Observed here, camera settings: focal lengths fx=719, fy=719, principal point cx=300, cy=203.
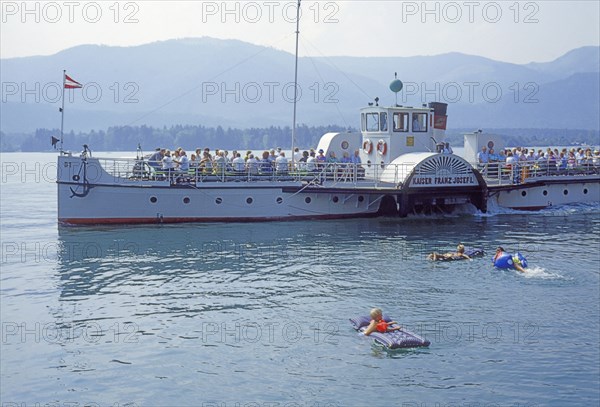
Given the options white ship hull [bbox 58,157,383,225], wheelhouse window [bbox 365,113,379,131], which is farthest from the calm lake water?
wheelhouse window [bbox 365,113,379,131]

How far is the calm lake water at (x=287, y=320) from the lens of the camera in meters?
13.7

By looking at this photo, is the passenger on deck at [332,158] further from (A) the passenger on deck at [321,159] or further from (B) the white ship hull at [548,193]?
(B) the white ship hull at [548,193]

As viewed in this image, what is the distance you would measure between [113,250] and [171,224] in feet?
18.4

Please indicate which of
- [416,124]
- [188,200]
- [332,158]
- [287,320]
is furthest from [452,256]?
[416,124]

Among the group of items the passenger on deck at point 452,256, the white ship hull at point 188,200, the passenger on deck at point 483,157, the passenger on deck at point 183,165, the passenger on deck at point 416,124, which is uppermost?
the passenger on deck at point 416,124

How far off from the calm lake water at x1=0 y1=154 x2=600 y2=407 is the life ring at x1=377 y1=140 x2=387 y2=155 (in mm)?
7664

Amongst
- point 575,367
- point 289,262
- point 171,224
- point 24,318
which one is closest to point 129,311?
point 24,318

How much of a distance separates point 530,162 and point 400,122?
7.73 m

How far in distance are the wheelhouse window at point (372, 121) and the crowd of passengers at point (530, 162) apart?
595 centimetres

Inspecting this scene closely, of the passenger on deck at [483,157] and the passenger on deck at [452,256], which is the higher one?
the passenger on deck at [483,157]

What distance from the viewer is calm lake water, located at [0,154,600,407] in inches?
541

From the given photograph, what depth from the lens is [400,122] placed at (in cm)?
3709

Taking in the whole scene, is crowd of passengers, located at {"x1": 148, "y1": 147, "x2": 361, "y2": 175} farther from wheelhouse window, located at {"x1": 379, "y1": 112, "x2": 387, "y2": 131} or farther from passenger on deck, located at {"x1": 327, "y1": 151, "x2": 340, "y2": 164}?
wheelhouse window, located at {"x1": 379, "y1": 112, "x2": 387, "y2": 131}

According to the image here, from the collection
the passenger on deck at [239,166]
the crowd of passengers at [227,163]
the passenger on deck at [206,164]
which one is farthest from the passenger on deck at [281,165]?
the passenger on deck at [206,164]
